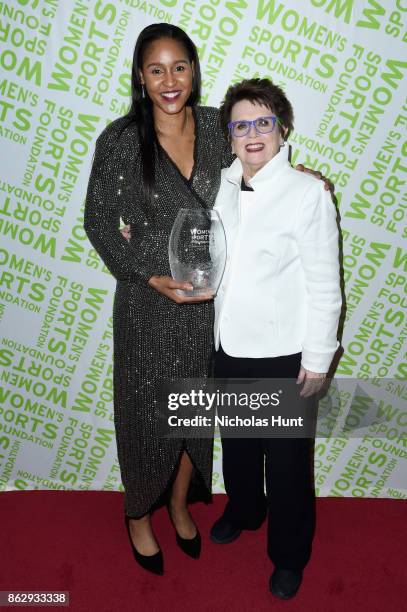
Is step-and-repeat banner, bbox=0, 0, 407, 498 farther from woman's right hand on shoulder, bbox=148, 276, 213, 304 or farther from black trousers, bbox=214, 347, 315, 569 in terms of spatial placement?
woman's right hand on shoulder, bbox=148, 276, 213, 304

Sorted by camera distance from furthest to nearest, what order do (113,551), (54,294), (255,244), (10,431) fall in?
(10,431) → (54,294) → (113,551) → (255,244)

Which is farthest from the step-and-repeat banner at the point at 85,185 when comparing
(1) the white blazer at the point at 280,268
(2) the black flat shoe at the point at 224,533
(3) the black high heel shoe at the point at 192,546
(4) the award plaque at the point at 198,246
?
(4) the award plaque at the point at 198,246

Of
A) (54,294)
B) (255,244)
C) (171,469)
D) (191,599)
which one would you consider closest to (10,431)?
(54,294)

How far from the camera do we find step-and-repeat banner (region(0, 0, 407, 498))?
181cm

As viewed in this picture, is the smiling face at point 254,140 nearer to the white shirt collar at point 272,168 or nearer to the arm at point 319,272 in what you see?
the white shirt collar at point 272,168

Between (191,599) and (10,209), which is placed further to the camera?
(10,209)

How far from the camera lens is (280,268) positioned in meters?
1.45

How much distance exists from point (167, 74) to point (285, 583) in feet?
5.12

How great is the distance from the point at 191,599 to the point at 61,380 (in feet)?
3.14

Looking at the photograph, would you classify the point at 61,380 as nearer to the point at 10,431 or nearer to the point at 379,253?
the point at 10,431

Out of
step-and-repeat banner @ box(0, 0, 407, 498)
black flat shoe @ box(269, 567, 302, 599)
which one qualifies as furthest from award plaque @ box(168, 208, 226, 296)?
black flat shoe @ box(269, 567, 302, 599)

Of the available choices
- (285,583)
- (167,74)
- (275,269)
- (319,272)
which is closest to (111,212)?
(167,74)

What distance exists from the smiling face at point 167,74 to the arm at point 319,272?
454 millimetres

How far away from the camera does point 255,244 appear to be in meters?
1.44
